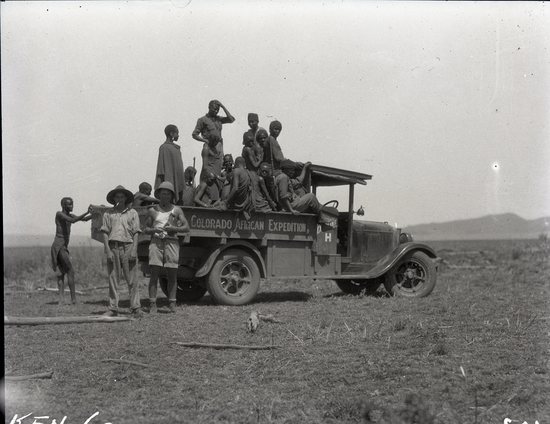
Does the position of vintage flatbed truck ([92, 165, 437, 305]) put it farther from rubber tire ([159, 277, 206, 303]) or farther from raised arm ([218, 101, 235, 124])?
raised arm ([218, 101, 235, 124])

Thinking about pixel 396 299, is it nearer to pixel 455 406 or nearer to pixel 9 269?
pixel 455 406

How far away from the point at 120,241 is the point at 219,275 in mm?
1713

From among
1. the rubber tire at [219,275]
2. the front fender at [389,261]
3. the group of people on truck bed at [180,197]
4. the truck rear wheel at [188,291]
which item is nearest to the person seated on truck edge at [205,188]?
the group of people on truck bed at [180,197]

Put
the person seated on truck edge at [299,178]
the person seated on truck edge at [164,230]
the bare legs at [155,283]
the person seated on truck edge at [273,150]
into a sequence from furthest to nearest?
the person seated on truck edge at [299,178] < the person seated on truck edge at [273,150] < the bare legs at [155,283] < the person seated on truck edge at [164,230]

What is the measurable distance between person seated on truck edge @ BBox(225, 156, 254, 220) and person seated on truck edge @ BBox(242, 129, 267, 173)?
0.47 metres

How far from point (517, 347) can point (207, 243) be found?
469 cm

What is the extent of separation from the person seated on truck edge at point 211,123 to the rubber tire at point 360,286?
11.7 feet

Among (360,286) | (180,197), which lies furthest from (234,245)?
(360,286)

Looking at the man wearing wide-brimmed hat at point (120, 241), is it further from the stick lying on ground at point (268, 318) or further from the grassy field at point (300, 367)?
the stick lying on ground at point (268, 318)

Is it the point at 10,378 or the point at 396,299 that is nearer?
the point at 10,378

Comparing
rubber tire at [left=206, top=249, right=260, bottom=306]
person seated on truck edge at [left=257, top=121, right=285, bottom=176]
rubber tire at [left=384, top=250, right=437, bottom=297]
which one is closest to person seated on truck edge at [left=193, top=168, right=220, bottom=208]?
rubber tire at [left=206, top=249, right=260, bottom=306]

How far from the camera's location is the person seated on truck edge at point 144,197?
9125 mm

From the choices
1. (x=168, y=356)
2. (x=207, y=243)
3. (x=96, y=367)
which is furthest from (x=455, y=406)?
(x=207, y=243)

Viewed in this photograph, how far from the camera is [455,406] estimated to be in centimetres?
469
